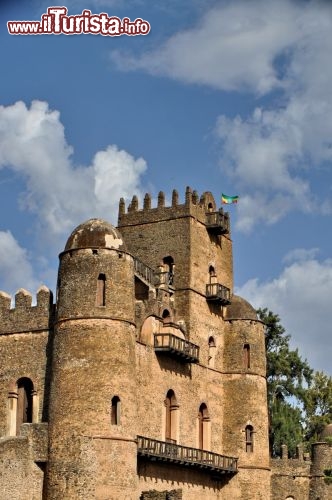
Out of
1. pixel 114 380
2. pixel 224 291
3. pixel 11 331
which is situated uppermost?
pixel 224 291

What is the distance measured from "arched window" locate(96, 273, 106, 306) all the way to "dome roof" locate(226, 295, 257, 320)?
15.0 metres

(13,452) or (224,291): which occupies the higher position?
(224,291)

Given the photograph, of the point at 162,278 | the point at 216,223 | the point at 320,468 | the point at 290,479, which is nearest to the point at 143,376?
the point at 162,278

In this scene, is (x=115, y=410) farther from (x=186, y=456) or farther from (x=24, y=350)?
(x=186, y=456)

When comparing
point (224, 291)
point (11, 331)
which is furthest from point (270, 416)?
point (11, 331)

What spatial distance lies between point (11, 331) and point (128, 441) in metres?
8.79

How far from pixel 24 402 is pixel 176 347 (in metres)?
8.08

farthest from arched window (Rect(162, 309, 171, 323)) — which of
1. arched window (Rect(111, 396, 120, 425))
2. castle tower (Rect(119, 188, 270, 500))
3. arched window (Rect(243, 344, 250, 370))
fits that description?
arched window (Rect(111, 396, 120, 425))

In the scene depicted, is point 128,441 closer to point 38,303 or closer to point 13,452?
point 13,452

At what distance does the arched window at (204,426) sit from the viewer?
5397cm

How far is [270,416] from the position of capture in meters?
70.9

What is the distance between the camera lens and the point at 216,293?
5609 centimetres

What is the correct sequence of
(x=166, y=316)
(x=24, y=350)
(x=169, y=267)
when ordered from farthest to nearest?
1. (x=169, y=267)
2. (x=166, y=316)
3. (x=24, y=350)

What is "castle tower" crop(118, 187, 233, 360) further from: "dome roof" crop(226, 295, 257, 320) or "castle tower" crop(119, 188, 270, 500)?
"dome roof" crop(226, 295, 257, 320)
